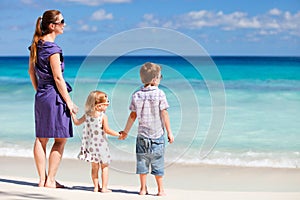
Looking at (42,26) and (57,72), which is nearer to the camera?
(57,72)

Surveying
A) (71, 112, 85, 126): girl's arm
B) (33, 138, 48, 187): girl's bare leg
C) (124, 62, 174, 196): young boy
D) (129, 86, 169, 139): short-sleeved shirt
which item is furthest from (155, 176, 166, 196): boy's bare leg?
(33, 138, 48, 187): girl's bare leg

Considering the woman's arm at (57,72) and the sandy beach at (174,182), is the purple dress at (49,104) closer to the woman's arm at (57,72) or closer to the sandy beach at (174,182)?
the woman's arm at (57,72)

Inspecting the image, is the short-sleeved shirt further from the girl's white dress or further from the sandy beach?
the sandy beach

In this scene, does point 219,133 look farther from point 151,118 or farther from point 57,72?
point 57,72

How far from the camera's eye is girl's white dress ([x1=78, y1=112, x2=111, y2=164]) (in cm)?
409

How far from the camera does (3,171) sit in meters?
5.82

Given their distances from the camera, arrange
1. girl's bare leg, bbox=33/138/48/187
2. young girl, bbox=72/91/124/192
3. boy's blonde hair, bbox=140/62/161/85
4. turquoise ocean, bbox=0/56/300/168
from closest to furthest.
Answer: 1. boy's blonde hair, bbox=140/62/161/85
2. young girl, bbox=72/91/124/192
3. girl's bare leg, bbox=33/138/48/187
4. turquoise ocean, bbox=0/56/300/168

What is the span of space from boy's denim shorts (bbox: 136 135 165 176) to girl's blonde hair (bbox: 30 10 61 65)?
3.23 feet

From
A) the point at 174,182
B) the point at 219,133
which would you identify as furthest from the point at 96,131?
the point at 219,133

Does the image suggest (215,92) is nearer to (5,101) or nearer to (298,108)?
(298,108)

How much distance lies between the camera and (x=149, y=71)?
396 centimetres

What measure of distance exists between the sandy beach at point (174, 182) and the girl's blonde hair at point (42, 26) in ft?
3.30

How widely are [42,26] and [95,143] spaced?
0.94m

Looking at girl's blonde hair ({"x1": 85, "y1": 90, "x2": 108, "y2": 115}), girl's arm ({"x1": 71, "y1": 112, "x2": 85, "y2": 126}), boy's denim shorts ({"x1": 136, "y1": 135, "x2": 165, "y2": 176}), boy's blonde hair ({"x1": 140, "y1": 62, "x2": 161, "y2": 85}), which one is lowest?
boy's denim shorts ({"x1": 136, "y1": 135, "x2": 165, "y2": 176})
